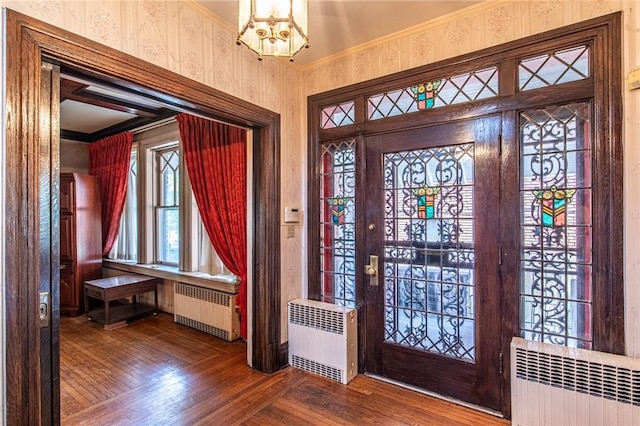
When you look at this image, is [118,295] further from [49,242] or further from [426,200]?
[426,200]

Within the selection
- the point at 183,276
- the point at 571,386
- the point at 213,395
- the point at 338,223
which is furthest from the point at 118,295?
the point at 571,386

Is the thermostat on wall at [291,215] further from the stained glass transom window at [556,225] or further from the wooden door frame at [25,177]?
the stained glass transom window at [556,225]

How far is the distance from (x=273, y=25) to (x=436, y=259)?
199 centimetres

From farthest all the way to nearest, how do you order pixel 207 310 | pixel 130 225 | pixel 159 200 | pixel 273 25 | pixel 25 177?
pixel 130 225 < pixel 159 200 < pixel 207 310 < pixel 25 177 < pixel 273 25

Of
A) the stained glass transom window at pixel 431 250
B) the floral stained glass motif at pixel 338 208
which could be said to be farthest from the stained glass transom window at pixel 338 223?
the stained glass transom window at pixel 431 250

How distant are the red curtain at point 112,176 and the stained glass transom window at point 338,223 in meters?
3.55

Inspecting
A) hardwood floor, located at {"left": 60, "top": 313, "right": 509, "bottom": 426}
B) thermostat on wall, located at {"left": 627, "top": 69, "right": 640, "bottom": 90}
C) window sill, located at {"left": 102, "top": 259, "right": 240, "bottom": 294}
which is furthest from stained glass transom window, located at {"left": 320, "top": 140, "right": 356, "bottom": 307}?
thermostat on wall, located at {"left": 627, "top": 69, "right": 640, "bottom": 90}

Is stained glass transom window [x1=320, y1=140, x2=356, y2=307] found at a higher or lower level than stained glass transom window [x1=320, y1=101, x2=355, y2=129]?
lower

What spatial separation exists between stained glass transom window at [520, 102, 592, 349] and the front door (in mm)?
189

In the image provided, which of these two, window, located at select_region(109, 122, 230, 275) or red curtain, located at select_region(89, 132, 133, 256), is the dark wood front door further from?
red curtain, located at select_region(89, 132, 133, 256)

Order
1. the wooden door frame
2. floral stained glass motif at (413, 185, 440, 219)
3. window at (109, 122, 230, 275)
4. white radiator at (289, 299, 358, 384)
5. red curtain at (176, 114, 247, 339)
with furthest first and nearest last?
window at (109, 122, 230, 275) → red curtain at (176, 114, 247, 339) → white radiator at (289, 299, 358, 384) → floral stained glass motif at (413, 185, 440, 219) → the wooden door frame

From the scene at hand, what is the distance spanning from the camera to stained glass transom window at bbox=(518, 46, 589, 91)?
2096 millimetres

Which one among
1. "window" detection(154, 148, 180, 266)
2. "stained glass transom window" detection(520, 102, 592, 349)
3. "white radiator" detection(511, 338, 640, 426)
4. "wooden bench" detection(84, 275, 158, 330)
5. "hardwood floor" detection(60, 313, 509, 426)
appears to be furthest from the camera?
"window" detection(154, 148, 180, 266)

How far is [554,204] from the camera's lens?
7.09ft
